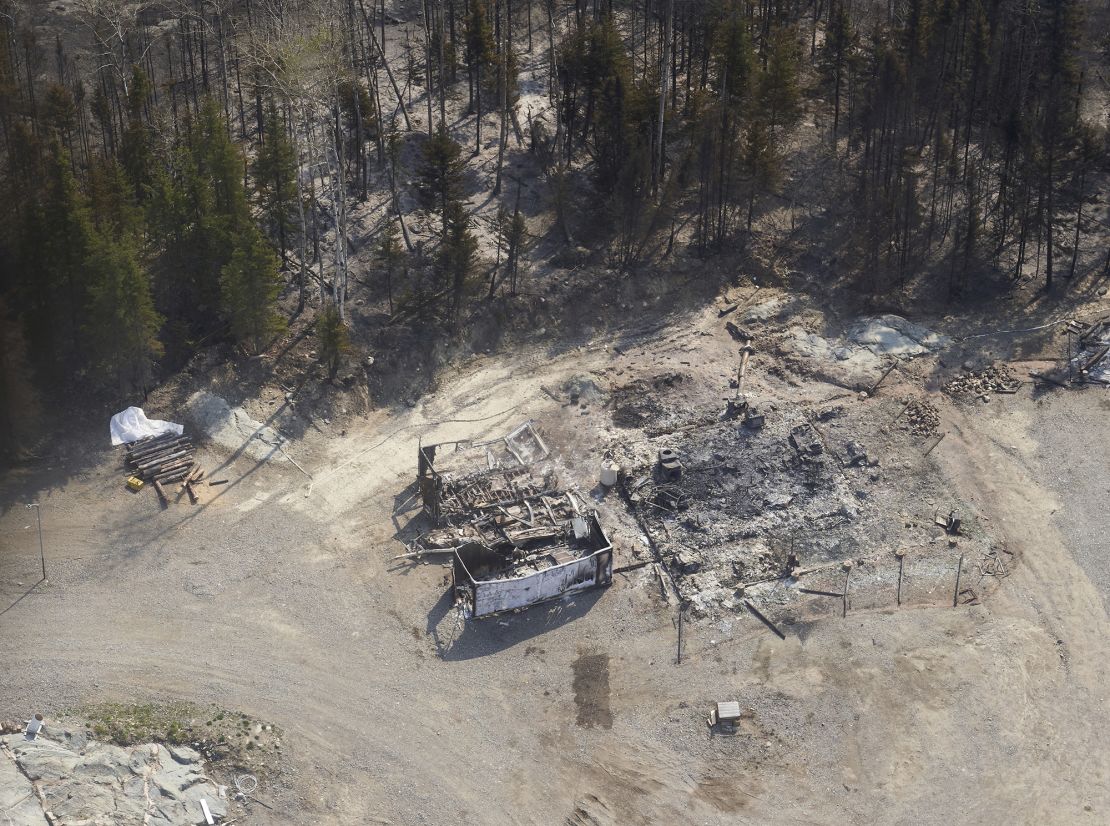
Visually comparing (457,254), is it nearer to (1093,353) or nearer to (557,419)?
(557,419)

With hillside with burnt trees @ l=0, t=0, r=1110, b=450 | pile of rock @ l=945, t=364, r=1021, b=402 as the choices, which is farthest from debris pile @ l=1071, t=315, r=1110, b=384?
hillside with burnt trees @ l=0, t=0, r=1110, b=450

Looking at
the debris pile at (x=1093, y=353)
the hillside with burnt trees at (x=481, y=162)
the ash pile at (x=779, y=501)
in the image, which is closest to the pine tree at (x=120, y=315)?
the hillside with burnt trees at (x=481, y=162)

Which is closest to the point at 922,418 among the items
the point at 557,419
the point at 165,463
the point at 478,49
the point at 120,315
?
the point at 557,419

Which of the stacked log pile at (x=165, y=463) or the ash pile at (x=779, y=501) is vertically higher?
the stacked log pile at (x=165, y=463)

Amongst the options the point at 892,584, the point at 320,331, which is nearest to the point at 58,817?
the point at 320,331

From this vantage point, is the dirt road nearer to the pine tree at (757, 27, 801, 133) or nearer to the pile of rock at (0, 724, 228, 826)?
the pile of rock at (0, 724, 228, 826)

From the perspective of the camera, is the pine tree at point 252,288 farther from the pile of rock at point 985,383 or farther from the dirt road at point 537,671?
the pile of rock at point 985,383
